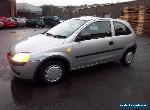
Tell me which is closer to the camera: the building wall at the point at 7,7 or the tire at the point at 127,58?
the tire at the point at 127,58

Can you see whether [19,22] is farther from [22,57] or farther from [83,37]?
[22,57]

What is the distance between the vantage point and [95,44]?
643 cm

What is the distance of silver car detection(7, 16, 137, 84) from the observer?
17.6 feet

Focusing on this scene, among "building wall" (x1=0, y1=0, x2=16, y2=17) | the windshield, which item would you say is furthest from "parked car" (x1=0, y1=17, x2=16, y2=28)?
the windshield

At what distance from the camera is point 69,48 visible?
5.85 m

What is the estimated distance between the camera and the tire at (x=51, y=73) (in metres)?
5.53

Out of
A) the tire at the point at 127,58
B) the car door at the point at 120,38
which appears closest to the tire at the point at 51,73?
the car door at the point at 120,38

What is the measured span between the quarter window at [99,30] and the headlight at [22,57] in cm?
166

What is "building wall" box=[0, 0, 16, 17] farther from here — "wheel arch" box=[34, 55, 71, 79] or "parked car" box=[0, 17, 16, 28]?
"wheel arch" box=[34, 55, 71, 79]

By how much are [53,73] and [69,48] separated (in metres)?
0.74

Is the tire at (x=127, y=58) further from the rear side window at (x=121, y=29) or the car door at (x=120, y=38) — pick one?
the rear side window at (x=121, y=29)

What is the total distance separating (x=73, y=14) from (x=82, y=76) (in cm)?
4701

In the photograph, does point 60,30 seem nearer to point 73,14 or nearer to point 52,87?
point 52,87

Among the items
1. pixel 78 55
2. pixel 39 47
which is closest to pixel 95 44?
pixel 78 55
